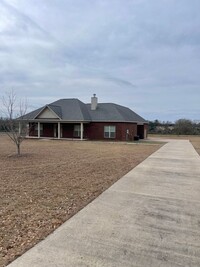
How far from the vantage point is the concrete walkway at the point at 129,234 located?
145 inches

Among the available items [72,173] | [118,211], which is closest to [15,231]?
[118,211]

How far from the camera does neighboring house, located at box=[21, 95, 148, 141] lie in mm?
34344

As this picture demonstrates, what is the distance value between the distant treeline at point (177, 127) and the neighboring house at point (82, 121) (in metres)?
17.8

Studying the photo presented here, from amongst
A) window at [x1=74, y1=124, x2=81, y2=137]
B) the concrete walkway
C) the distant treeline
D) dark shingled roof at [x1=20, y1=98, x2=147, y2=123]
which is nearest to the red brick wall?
dark shingled roof at [x1=20, y1=98, x2=147, y2=123]

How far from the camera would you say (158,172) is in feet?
34.5

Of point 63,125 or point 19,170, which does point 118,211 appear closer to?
point 19,170

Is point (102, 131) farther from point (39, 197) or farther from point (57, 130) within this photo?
point (39, 197)

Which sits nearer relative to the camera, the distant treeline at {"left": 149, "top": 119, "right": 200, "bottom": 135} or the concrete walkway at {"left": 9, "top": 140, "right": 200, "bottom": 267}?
the concrete walkway at {"left": 9, "top": 140, "right": 200, "bottom": 267}

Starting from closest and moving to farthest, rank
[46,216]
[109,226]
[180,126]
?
[109,226] < [46,216] < [180,126]

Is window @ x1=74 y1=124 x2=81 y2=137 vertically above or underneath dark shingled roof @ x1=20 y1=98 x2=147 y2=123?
underneath

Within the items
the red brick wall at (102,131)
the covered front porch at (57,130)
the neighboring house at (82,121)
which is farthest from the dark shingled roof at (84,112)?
the covered front porch at (57,130)

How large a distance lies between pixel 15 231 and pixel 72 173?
5558mm

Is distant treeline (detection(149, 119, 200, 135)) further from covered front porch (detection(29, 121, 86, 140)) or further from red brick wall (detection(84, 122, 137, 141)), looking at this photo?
covered front porch (detection(29, 121, 86, 140))

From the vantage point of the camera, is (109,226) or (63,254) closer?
(63,254)
